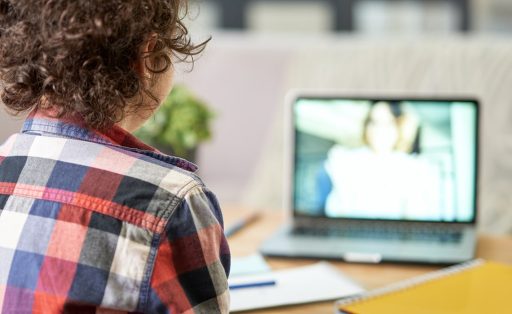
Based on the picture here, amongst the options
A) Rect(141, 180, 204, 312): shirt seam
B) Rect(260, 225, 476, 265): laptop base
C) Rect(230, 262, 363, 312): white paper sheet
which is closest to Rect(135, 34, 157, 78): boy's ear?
Rect(141, 180, 204, 312): shirt seam

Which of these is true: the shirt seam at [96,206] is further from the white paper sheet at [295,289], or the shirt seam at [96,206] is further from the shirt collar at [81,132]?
the white paper sheet at [295,289]

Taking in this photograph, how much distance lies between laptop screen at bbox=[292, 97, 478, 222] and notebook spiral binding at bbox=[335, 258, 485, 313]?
0.65ft

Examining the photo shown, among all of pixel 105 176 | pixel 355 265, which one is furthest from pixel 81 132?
pixel 355 265

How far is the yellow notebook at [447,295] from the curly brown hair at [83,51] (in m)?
0.41

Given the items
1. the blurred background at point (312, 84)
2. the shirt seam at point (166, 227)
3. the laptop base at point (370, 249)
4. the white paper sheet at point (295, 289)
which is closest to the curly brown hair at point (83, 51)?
the shirt seam at point (166, 227)

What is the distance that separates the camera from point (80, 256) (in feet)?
2.47

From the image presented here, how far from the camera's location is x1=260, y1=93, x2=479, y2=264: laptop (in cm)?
145

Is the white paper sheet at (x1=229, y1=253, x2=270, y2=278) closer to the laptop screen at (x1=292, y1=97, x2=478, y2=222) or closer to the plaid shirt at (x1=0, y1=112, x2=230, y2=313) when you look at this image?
the laptop screen at (x1=292, y1=97, x2=478, y2=222)

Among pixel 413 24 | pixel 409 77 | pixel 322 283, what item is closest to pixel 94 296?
pixel 322 283

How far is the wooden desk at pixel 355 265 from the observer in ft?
3.65

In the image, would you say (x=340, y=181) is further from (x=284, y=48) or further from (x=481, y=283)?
(x=284, y=48)

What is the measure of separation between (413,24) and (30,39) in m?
2.96

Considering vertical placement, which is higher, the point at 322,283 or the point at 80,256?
the point at 80,256

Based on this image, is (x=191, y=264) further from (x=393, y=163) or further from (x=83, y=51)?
(x=393, y=163)
